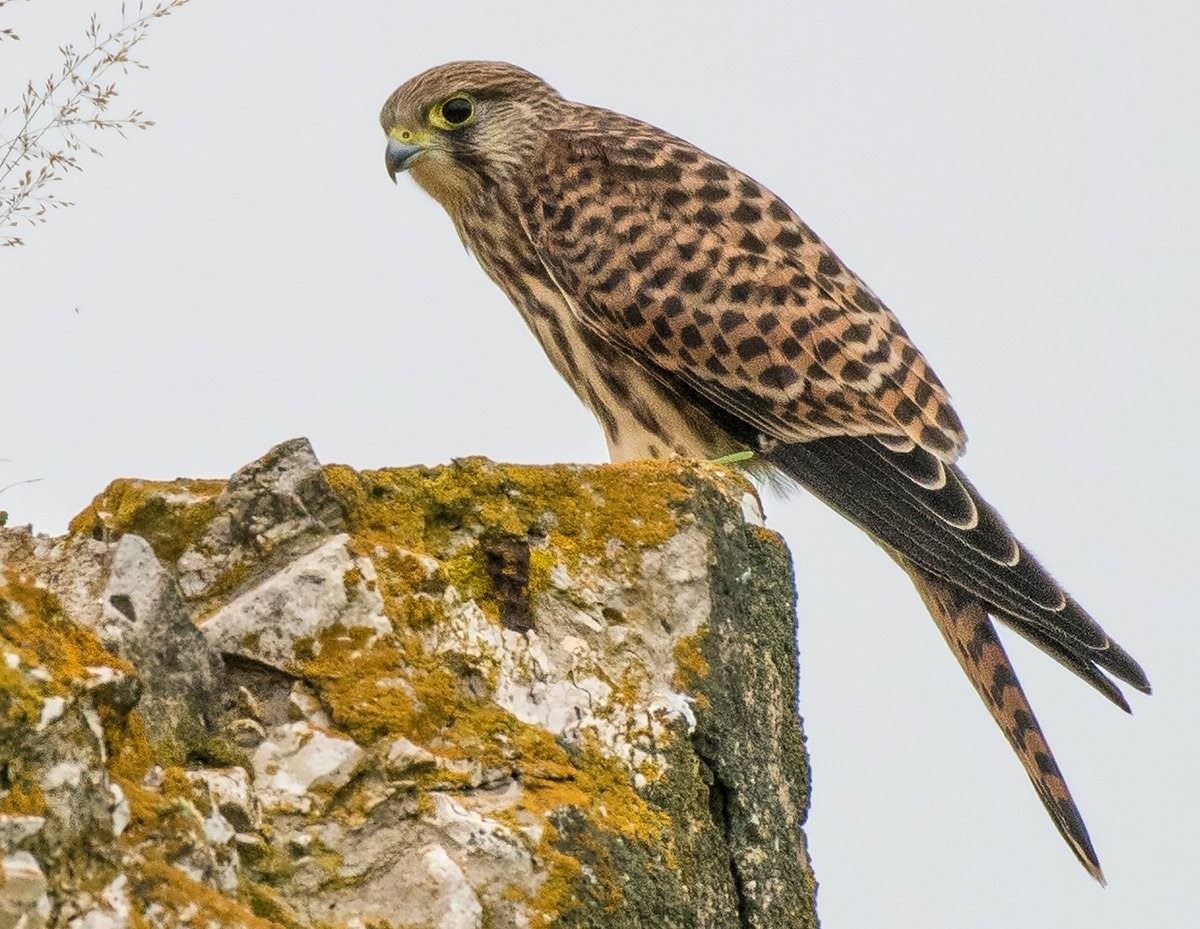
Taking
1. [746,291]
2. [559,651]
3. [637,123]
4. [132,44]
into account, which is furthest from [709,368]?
[559,651]

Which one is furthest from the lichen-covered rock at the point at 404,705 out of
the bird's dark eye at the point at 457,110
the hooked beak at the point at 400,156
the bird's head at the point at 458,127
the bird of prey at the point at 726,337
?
the bird's dark eye at the point at 457,110

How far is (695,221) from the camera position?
5.48 m

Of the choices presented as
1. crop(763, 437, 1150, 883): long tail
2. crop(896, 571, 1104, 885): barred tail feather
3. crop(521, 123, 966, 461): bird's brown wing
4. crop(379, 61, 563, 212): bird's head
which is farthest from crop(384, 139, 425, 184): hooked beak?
crop(896, 571, 1104, 885): barred tail feather

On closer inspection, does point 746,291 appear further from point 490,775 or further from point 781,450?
point 490,775

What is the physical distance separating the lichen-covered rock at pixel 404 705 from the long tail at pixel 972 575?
4.53 feet

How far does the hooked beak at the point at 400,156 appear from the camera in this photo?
6039mm

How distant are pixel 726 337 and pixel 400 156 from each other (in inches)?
58.5

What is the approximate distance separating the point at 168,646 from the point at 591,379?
3.05 metres

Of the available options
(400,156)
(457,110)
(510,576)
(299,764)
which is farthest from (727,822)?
(457,110)

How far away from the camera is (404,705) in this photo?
97.0 inches

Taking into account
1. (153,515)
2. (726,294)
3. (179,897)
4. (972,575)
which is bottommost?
(179,897)

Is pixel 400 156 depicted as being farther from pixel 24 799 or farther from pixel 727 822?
pixel 24 799

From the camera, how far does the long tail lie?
4.17 meters

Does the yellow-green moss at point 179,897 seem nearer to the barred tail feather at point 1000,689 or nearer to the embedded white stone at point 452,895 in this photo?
the embedded white stone at point 452,895
